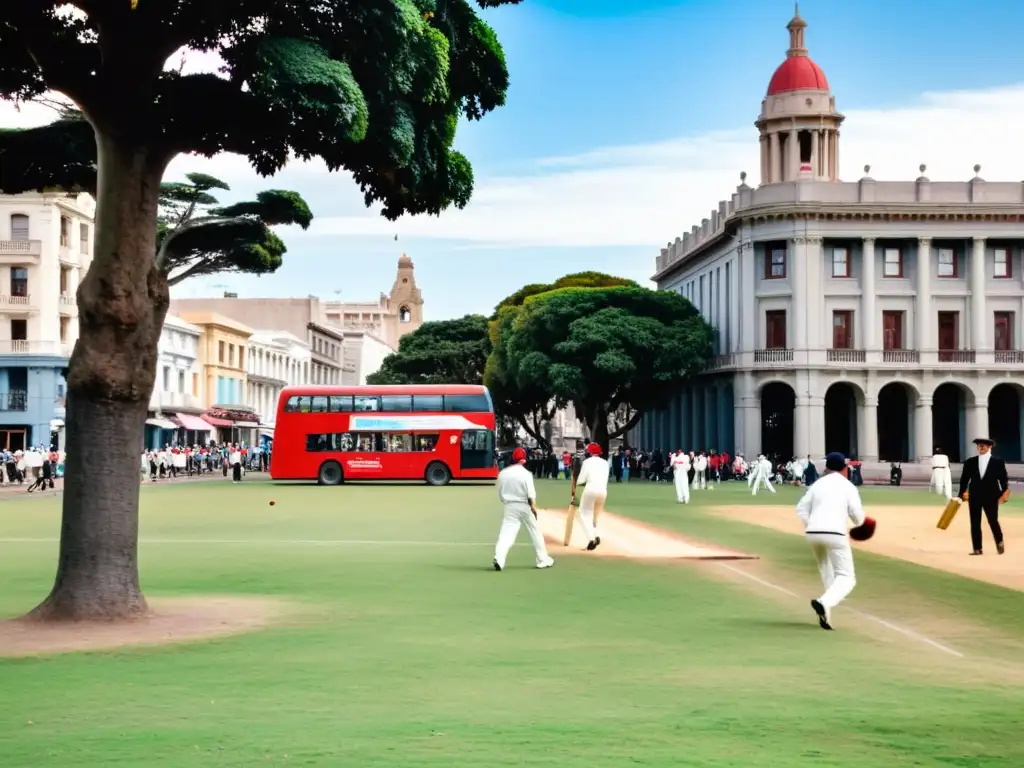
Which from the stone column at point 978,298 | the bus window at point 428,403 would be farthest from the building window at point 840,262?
the bus window at point 428,403

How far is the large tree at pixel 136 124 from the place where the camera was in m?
13.1

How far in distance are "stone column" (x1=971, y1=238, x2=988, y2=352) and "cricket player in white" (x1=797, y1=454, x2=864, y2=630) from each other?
5826 cm

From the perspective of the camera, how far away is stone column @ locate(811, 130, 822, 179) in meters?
73.3

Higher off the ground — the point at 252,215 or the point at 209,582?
the point at 252,215

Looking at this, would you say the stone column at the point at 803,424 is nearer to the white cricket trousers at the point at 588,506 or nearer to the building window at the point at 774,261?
the building window at the point at 774,261

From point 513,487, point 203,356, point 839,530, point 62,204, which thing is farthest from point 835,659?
point 203,356

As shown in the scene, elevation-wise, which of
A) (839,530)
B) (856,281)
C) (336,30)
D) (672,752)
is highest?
(856,281)

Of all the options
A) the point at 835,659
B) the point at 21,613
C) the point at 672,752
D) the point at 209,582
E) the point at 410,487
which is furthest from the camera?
the point at 410,487

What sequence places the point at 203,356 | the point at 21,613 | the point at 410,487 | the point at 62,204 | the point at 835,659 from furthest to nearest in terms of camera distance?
the point at 203,356 < the point at 62,204 < the point at 410,487 < the point at 21,613 < the point at 835,659

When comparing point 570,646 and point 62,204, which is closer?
point 570,646

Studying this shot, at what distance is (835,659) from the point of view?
11.0 meters

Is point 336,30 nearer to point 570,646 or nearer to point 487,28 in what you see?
point 487,28

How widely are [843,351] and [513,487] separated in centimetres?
5313

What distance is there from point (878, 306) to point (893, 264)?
7.70 feet
